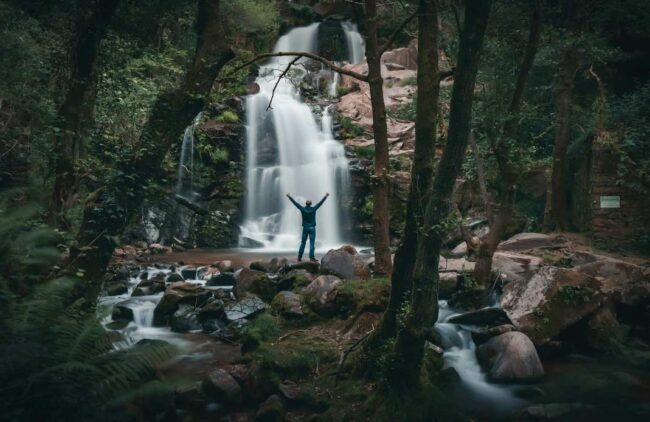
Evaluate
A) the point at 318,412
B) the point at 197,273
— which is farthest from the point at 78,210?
the point at 318,412

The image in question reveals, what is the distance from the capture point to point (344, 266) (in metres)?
9.34

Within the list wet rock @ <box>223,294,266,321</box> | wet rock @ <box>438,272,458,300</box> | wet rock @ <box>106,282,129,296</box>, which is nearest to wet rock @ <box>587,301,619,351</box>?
wet rock @ <box>438,272,458,300</box>

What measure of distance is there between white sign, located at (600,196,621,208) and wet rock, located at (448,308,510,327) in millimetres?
5959

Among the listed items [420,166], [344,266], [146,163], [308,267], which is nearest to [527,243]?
[344,266]

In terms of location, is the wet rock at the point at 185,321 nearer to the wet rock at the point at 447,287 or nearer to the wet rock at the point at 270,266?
the wet rock at the point at 270,266

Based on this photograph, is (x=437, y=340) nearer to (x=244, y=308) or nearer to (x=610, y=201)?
(x=244, y=308)

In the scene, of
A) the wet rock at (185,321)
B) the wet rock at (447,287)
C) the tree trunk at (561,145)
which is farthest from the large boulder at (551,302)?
the tree trunk at (561,145)

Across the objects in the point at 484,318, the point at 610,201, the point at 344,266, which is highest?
the point at 610,201

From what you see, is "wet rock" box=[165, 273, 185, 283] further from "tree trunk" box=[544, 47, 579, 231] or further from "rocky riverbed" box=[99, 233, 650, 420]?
"tree trunk" box=[544, 47, 579, 231]

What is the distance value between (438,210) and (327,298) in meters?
3.72

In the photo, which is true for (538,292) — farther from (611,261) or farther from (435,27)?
(435,27)

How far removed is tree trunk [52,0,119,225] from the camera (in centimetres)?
661

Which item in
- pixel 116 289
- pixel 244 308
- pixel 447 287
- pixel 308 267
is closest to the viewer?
pixel 244 308

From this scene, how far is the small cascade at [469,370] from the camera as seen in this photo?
613 centimetres
